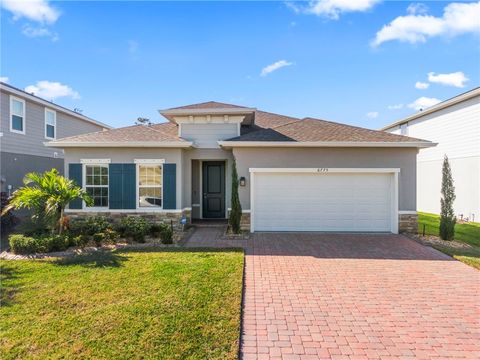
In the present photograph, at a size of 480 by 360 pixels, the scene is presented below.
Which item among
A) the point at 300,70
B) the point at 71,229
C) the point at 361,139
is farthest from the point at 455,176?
the point at 71,229

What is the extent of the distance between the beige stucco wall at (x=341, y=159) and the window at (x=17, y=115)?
34.8ft

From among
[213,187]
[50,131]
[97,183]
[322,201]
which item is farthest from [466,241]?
[50,131]

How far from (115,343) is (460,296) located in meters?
5.87

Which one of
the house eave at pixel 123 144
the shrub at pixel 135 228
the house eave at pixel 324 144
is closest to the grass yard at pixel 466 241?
the house eave at pixel 324 144

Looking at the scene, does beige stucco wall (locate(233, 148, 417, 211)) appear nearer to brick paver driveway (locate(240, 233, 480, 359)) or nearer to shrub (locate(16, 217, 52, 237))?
brick paver driveway (locate(240, 233, 480, 359))

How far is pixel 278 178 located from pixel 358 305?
6062 millimetres

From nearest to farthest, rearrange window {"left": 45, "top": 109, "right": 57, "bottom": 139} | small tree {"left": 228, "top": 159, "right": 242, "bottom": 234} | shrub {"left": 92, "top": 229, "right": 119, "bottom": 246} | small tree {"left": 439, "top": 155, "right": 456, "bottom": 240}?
shrub {"left": 92, "top": 229, "right": 119, "bottom": 246} → small tree {"left": 439, "top": 155, "right": 456, "bottom": 240} → small tree {"left": 228, "top": 159, "right": 242, "bottom": 234} → window {"left": 45, "top": 109, "right": 57, "bottom": 139}

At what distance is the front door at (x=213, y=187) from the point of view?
12.7m

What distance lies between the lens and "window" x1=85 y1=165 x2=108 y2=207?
10.6m

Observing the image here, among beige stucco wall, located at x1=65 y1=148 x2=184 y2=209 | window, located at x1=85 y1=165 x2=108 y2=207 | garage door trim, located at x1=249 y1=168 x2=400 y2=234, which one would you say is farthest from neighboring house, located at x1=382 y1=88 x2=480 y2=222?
window, located at x1=85 y1=165 x2=108 y2=207

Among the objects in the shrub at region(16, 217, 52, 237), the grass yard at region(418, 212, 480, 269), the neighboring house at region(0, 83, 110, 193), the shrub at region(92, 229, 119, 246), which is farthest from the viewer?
the neighboring house at region(0, 83, 110, 193)

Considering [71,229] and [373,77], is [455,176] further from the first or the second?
[71,229]

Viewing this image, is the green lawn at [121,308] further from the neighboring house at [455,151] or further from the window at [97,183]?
the neighboring house at [455,151]

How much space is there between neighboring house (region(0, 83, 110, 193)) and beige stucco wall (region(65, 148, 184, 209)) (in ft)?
14.7
